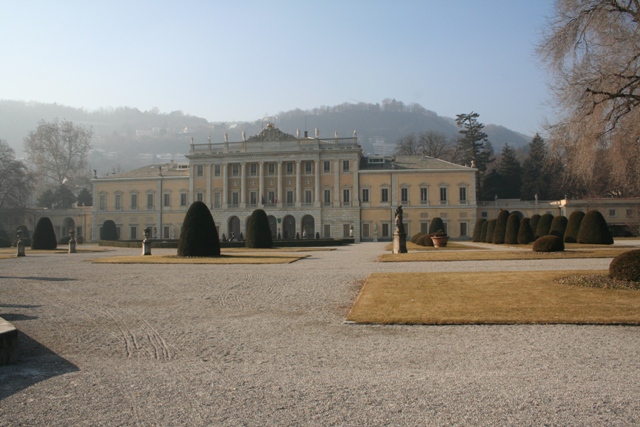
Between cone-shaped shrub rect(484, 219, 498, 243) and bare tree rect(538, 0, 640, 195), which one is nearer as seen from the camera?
bare tree rect(538, 0, 640, 195)

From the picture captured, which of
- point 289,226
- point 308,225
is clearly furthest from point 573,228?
point 289,226

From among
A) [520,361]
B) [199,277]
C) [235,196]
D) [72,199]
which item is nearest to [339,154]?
[235,196]

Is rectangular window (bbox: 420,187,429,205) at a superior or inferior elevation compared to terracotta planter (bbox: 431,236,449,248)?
superior

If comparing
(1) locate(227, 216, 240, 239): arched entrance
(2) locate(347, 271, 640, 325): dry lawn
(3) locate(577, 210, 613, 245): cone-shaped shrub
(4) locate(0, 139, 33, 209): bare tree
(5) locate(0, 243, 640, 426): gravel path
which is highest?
(4) locate(0, 139, 33, 209): bare tree

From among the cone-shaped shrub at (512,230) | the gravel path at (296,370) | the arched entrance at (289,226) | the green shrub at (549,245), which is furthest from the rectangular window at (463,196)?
the gravel path at (296,370)

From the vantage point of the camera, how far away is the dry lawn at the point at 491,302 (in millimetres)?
8758

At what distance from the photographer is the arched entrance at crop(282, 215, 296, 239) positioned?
200ft

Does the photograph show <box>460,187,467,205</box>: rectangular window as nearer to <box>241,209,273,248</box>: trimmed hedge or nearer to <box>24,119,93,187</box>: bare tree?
<box>241,209,273,248</box>: trimmed hedge

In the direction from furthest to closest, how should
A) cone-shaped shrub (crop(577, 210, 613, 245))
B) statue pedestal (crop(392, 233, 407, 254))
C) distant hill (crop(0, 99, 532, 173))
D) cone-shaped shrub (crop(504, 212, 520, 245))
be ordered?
distant hill (crop(0, 99, 532, 173)) < cone-shaped shrub (crop(504, 212, 520, 245)) < cone-shaped shrub (crop(577, 210, 613, 245)) < statue pedestal (crop(392, 233, 407, 254))

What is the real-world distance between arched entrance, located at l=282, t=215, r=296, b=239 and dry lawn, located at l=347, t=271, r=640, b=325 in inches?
1868

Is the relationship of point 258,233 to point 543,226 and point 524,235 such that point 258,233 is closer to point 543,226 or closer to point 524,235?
point 524,235

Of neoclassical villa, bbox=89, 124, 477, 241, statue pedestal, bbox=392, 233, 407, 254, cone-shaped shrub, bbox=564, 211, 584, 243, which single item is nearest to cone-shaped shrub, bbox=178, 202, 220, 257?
statue pedestal, bbox=392, 233, 407, 254

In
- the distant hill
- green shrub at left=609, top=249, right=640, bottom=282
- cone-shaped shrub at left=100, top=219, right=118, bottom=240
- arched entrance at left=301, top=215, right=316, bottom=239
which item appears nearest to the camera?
green shrub at left=609, top=249, right=640, bottom=282

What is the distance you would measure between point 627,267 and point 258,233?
84.6ft
